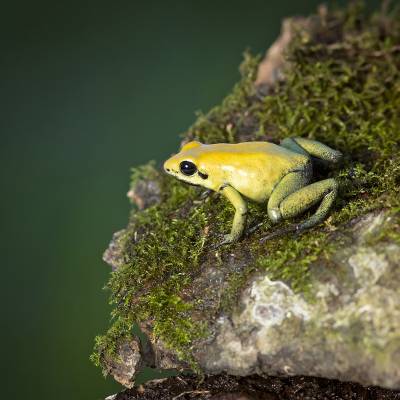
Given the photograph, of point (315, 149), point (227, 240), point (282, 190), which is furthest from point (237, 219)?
point (315, 149)

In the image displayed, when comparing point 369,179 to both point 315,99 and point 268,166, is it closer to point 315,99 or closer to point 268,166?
point 268,166

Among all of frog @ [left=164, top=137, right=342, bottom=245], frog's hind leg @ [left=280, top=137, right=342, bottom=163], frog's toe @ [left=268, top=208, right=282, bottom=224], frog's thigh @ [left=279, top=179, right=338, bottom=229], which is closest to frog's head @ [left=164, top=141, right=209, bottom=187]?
frog @ [left=164, top=137, right=342, bottom=245]

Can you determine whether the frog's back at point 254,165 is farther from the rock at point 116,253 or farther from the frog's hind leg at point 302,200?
the rock at point 116,253

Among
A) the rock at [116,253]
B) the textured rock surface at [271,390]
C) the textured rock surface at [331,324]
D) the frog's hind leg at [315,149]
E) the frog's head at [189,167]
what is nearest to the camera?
the textured rock surface at [331,324]

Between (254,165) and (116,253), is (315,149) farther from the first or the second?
(116,253)

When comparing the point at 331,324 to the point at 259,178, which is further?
the point at 259,178

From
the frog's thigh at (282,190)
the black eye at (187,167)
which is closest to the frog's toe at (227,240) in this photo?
the frog's thigh at (282,190)
